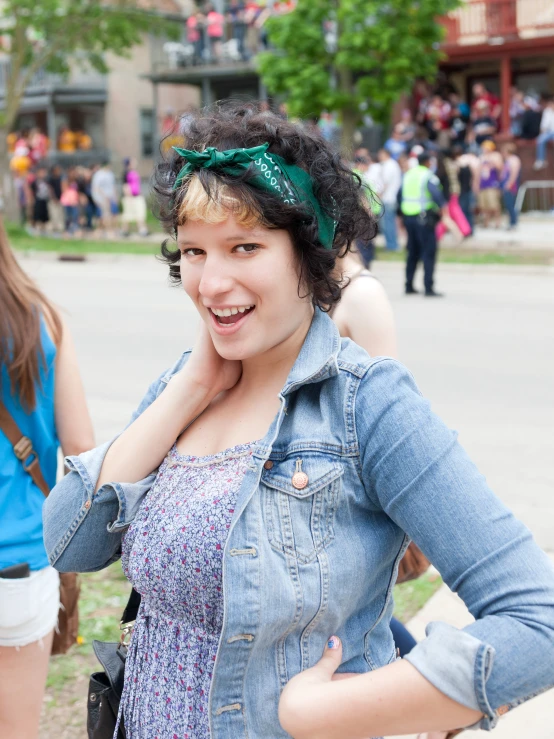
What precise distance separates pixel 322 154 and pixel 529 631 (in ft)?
2.96

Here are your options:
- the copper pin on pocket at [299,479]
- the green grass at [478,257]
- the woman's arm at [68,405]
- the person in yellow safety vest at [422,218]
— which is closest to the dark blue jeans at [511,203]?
the green grass at [478,257]

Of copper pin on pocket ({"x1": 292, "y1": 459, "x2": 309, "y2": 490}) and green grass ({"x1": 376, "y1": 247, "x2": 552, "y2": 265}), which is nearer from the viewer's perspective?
copper pin on pocket ({"x1": 292, "y1": 459, "x2": 309, "y2": 490})

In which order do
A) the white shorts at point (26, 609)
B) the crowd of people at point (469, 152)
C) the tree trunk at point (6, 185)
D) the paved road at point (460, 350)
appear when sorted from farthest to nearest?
the tree trunk at point (6, 185) < the crowd of people at point (469, 152) < the paved road at point (460, 350) < the white shorts at point (26, 609)

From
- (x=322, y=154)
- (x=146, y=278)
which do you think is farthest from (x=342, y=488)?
(x=146, y=278)

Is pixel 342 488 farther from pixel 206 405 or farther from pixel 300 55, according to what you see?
pixel 300 55

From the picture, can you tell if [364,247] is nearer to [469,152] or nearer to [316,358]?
[316,358]

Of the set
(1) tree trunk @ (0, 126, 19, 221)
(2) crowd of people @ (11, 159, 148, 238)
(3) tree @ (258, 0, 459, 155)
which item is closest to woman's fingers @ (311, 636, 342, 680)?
(3) tree @ (258, 0, 459, 155)

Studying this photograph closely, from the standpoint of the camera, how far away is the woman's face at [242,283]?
1648 millimetres

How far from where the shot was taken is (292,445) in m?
1.61

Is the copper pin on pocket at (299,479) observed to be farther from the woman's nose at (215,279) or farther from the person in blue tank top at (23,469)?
the person in blue tank top at (23,469)

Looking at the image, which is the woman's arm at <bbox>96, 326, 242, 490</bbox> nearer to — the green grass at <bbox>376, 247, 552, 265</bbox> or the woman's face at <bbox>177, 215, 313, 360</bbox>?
the woman's face at <bbox>177, 215, 313, 360</bbox>

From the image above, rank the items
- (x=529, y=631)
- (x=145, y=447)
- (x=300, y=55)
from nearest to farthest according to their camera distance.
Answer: (x=529, y=631)
(x=145, y=447)
(x=300, y=55)

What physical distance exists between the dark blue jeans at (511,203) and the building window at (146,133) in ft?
69.5

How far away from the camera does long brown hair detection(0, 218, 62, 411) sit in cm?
253
